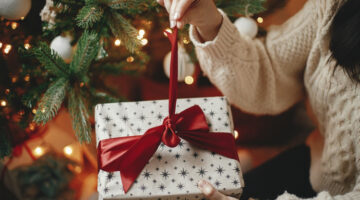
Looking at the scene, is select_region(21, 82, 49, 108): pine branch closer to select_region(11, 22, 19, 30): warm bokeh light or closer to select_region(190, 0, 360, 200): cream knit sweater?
select_region(11, 22, 19, 30): warm bokeh light

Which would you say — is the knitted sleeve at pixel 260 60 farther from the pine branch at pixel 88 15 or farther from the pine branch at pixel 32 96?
the pine branch at pixel 32 96

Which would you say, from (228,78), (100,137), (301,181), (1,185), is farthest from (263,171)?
(1,185)

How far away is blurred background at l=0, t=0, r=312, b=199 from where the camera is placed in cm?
69

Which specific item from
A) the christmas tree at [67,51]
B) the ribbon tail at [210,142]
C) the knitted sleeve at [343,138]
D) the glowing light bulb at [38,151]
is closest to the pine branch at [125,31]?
the christmas tree at [67,51]

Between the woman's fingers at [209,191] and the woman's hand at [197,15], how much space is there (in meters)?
0.29

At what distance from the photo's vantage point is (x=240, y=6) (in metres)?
0.76

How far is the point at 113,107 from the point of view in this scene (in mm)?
596

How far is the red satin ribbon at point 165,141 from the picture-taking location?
524mm

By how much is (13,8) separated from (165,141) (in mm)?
457

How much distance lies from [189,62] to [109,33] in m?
0.27

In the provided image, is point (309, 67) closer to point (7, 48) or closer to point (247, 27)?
point (247, 27)

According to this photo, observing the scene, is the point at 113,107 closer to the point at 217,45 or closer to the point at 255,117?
the point at 217,45

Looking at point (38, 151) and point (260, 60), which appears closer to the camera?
point (260, 60)

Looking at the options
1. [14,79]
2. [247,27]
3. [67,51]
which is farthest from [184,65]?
[14,79]
